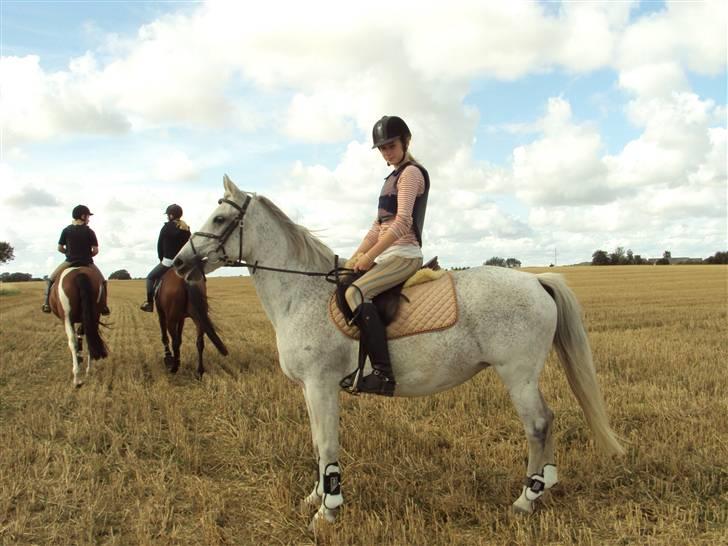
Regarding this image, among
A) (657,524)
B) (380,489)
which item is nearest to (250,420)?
(380,489)

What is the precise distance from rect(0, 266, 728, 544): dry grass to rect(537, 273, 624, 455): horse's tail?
46cm

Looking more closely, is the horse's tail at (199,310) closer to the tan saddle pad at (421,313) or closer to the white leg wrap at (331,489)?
the tan saddle pad at (421,313)

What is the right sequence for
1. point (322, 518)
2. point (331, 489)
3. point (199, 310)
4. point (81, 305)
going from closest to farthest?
point (322, 518), point (331, 489), point (81, 305), point (199, 310)

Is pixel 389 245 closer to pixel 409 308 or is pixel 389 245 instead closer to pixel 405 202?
pixel 405 202

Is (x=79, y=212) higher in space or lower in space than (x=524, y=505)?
higher

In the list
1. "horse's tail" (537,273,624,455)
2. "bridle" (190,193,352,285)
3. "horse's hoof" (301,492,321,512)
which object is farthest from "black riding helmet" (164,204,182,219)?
"horse's tail" (537,273,624,455)

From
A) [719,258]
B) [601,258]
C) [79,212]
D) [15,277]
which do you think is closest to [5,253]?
[15,277]

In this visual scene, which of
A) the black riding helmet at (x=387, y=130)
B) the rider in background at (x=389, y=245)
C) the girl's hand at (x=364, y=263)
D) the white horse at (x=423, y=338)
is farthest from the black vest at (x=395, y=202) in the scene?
the white horse at (x=423, y=338)

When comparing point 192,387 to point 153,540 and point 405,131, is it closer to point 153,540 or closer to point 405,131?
point 153,540

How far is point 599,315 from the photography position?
63.0ft

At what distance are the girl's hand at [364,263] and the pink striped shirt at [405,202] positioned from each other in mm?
208

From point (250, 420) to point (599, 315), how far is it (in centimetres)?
1586

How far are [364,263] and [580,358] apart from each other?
7.06ft

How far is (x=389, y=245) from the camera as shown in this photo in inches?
174
